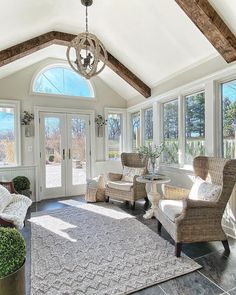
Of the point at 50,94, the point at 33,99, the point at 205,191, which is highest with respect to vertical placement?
the point at 50,94

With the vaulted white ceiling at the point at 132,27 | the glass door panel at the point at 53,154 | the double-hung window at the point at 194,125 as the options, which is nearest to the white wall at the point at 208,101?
the double-hung window at the point at 194,125

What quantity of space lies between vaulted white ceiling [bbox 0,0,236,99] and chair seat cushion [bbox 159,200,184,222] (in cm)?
229

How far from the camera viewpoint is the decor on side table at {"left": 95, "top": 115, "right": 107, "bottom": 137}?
564 centimetres

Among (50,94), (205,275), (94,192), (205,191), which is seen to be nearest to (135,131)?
(94,192)

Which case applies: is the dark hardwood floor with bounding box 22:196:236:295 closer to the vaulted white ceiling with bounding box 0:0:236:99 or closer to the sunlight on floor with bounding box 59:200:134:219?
the sunlight on floor with bounding box 59:200:134:219

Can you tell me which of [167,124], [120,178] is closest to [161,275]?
[120,178]

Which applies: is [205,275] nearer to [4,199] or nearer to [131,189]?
[131,189]

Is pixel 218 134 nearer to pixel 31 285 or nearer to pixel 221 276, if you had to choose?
pixel 221 276

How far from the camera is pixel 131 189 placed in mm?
4199

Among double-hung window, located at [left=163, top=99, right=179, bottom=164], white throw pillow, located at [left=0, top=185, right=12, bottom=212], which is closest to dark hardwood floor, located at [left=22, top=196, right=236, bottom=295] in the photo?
white throw pillow, located at [left=0, top=185, right=12, bottom=212]

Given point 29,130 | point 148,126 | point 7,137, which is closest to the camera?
point 7,137

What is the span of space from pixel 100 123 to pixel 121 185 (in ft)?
6.56

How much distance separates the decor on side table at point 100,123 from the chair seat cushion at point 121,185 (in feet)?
5.22

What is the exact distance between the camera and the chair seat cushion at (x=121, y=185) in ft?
13.9
